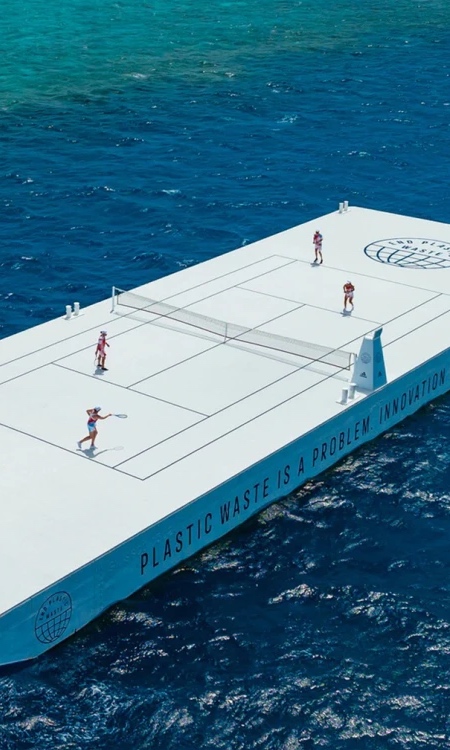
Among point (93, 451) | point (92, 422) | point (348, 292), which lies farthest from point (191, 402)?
point (348, 292)

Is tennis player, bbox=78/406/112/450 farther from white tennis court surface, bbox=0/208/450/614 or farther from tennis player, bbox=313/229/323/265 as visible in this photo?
tennis player, bbox=313/229/323/265

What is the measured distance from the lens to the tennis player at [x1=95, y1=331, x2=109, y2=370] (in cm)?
6694

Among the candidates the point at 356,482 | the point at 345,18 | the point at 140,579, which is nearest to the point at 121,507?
the point at 140,579

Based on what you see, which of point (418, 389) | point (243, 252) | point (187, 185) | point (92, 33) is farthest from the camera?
point (92, 33)

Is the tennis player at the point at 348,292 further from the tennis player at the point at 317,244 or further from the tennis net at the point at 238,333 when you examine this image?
the tennis player at the point at 317,244

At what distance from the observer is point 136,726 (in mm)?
46781

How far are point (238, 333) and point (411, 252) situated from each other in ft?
67.5

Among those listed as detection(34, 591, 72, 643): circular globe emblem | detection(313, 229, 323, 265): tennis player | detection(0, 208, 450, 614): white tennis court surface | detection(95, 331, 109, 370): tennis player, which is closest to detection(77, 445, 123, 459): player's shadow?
detection(0, 208, 450, 614): white tennis court surface

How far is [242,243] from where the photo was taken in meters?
95.7

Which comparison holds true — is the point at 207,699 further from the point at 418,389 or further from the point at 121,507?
the point at 418,389

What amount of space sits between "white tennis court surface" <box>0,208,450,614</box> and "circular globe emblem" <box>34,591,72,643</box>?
976 millimetres

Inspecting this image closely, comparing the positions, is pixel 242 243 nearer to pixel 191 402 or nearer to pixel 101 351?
pixel 101 351

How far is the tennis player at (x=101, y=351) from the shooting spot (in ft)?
220

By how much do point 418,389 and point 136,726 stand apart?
3127 centimetres
